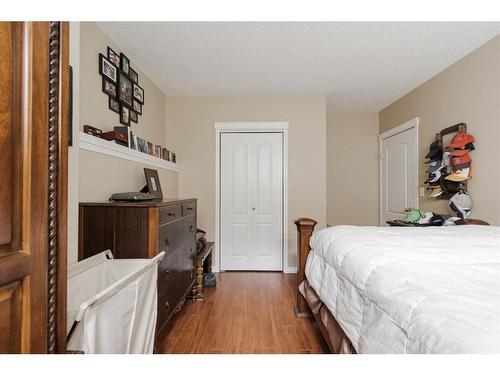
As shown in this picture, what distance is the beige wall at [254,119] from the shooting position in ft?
11.5

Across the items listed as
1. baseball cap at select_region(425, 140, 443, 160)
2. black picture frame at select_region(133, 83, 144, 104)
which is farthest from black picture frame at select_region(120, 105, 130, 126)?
baseball cap at select_region(425, 140, 443, 160)

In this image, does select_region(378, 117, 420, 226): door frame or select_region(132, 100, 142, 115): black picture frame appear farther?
select_region(378, 117, 420, 226): door frame

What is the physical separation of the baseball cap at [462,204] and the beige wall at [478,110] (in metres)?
0.06

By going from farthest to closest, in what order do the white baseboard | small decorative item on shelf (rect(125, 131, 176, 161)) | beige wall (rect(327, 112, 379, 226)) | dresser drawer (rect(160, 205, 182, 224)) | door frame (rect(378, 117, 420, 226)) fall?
beige wall (rect(327, 112, 379, 226)), the white baseboard, door frame (rect(378, 117, 420, 226)), small decorative item on shelf (rect(125, 131, 176, 161)), dresser drawer (rect(160, 205, 182, 224))

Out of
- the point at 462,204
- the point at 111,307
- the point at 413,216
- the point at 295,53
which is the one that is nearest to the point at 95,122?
the point at 111,307

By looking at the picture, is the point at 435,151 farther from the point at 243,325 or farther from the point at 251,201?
the point at 243,325

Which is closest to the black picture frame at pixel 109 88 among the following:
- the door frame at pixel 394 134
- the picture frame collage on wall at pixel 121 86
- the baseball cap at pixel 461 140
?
the picture frame collage on wall at pixel 121 86

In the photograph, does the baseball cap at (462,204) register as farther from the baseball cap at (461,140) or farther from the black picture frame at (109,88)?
the black picture frame at (109,88)

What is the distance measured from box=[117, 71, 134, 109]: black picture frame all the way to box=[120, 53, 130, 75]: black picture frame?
0.05m

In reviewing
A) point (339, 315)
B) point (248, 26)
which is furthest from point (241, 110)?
point (339, 315)

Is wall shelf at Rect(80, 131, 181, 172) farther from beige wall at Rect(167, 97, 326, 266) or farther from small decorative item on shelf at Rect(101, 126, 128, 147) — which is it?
beige wall at Rect(167, 97, 326, 266)

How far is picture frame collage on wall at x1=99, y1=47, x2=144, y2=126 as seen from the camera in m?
2.10

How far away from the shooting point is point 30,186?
458 millimetres
